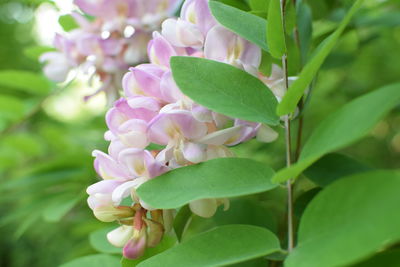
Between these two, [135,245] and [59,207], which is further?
[59,207]

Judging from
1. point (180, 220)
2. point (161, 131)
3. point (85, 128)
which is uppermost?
point (161, 131)

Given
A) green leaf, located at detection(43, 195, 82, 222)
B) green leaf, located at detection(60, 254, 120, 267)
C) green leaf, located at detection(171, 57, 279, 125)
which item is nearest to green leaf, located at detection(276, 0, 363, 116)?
green leaf, located at detection(171, 57, 279, 125)

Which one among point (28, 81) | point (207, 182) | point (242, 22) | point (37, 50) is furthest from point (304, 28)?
point (28, 81)

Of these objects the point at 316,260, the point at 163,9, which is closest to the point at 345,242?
the point at 316,260

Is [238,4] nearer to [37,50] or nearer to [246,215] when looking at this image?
[246,215]

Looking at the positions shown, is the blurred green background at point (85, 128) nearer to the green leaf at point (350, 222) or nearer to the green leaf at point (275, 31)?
the green leaf at point (275, 31)

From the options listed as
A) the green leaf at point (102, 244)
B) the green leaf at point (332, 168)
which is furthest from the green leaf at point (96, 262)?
the green leaf at point (332, 168)
